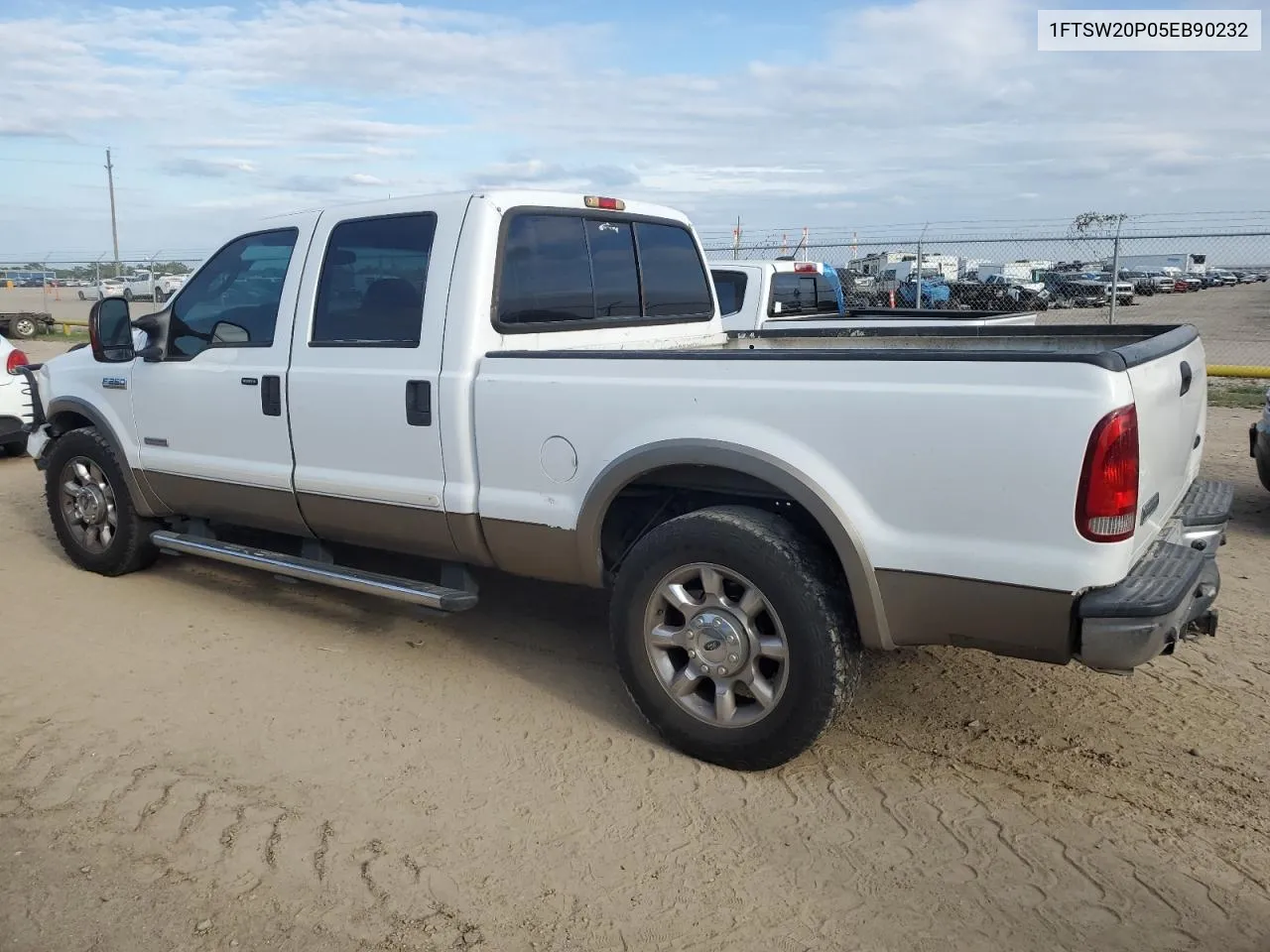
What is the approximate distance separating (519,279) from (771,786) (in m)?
2.26

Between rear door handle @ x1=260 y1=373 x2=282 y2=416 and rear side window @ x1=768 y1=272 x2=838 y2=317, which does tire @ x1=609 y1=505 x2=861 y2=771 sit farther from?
rear side window @ x1=768 y1=272 x2=838 y2=317

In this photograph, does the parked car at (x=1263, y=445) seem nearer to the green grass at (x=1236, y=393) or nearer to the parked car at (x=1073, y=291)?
the green grass at (x=1236, y=393)

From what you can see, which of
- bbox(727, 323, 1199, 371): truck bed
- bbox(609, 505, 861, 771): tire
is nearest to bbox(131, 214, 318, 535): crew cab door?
bbox(609, 505, 861, 771): tire

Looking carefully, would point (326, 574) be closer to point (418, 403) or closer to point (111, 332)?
point (418, 403)

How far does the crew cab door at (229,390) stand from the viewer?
498 centimetres

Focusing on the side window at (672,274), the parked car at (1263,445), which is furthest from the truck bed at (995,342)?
the parked car at (1263,445)

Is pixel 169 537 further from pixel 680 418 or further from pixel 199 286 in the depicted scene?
pixel 680 418

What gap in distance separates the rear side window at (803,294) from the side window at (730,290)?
0.41m

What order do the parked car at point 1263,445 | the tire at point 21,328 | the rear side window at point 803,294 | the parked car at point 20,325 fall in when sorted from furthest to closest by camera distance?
the tire at point 21,328
the parked car at point 20,325
the rear side window at point 803,294
the parked car at point 1263,445

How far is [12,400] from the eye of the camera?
9562mm

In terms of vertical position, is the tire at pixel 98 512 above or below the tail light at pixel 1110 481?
below

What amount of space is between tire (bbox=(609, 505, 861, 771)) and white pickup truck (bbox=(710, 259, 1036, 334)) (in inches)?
216

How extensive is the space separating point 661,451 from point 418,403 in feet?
3.87

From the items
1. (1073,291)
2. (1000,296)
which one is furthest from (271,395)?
(1073,291)
